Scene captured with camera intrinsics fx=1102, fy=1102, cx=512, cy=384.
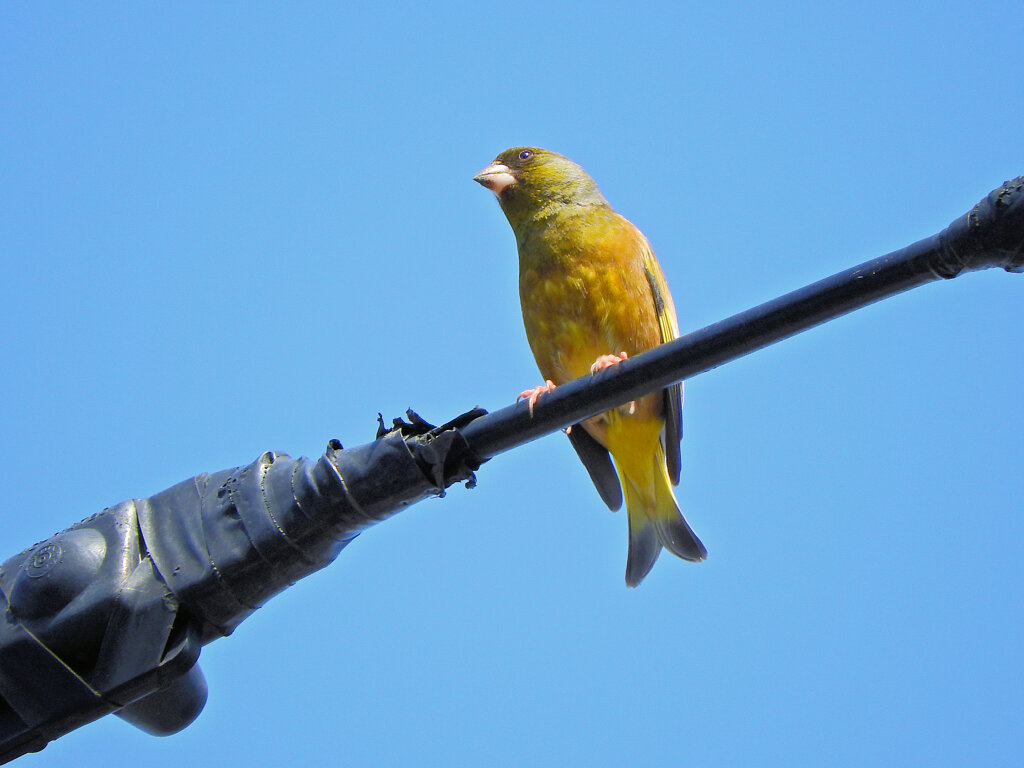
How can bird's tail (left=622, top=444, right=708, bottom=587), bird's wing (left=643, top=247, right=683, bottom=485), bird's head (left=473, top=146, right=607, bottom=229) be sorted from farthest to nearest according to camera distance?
bird's head (left=473, top=146, right=607, bottom=229), bird's tail (left=622, top=444, right=708, bottom=587), bird's wing (left=643, top=247, right=683, bottom=485)

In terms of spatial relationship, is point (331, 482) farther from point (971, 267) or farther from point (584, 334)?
point (584, 334)

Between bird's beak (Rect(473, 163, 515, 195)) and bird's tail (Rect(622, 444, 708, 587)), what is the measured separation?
150 cm

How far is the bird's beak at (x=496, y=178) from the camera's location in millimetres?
5426

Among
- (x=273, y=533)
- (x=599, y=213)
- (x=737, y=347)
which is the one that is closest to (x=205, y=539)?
(x=273, y=533)

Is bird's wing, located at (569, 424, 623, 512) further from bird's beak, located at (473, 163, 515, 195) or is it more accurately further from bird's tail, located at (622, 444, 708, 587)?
bird's beak, located at (473, 163, 515, 195)

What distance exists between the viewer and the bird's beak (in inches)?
214

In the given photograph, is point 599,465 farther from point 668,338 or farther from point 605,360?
point 605,360

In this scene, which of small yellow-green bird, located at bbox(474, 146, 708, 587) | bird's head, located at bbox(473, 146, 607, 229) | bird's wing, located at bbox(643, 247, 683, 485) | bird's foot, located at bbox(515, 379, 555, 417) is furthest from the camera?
bird's head, located at bbox(473, 146, 607, 229)

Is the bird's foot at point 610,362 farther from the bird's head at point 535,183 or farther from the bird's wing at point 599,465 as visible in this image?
the bird's head at point 535,183

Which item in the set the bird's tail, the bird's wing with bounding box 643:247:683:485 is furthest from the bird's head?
the bird's tail

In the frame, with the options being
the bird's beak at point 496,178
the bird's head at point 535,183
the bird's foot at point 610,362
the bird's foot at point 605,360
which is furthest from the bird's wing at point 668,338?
the bird's beak at point 496,178

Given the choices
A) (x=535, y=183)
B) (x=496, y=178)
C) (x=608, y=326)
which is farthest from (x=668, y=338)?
(x=496, y=178)

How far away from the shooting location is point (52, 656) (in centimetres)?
249

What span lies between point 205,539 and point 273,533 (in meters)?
0.19
